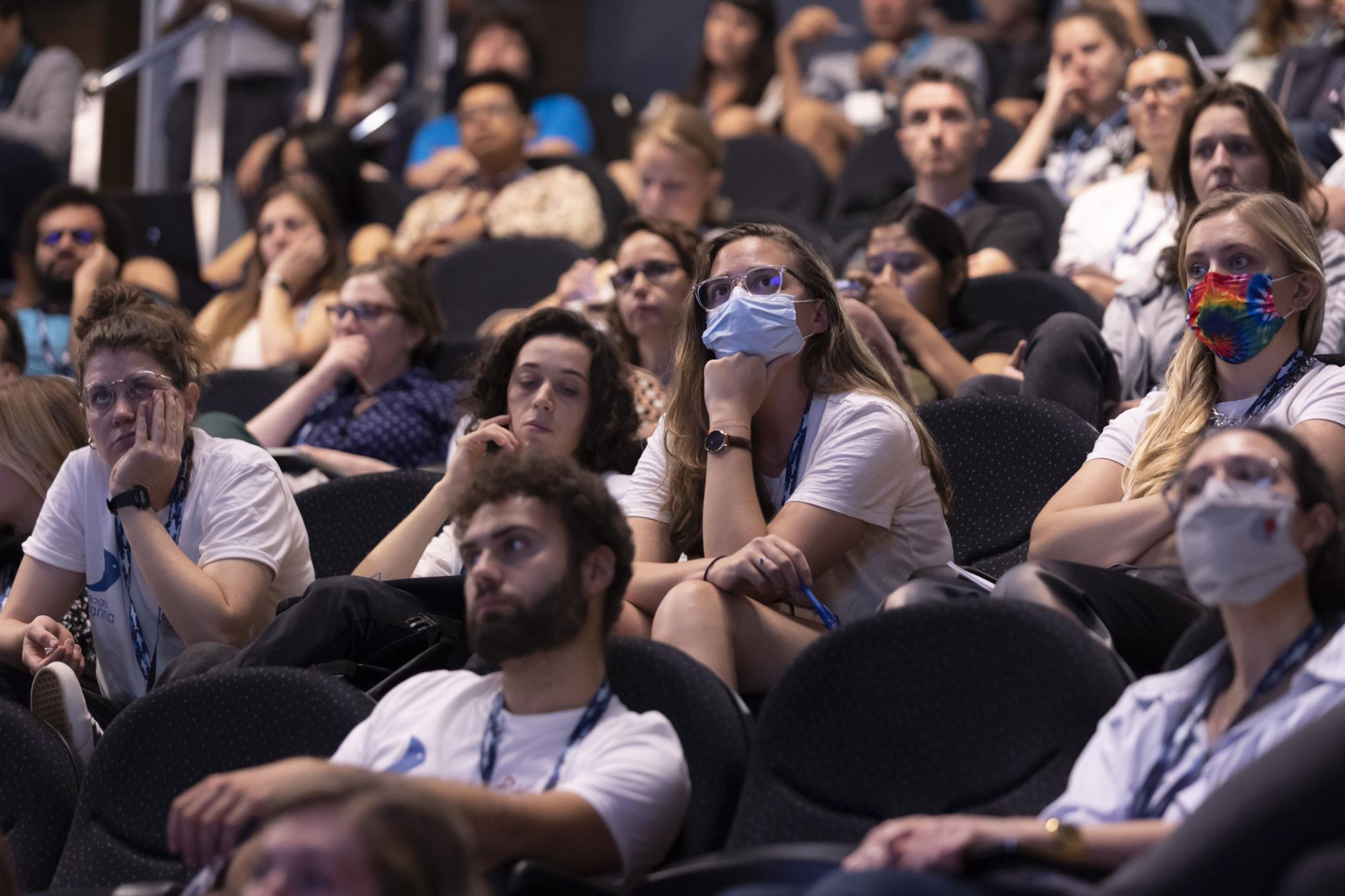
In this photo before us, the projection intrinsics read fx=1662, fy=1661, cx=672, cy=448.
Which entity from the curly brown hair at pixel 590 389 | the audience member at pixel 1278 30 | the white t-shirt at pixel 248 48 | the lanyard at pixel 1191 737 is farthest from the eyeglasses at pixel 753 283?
the white t-shirt at pixel 248 48

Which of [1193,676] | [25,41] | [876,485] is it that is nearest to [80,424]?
[876,485]

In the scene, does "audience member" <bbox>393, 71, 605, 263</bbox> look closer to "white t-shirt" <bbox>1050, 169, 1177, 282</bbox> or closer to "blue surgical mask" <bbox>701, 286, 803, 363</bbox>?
"white t-shirt" <bbox>1050, 169, 1177, 282</bbox>

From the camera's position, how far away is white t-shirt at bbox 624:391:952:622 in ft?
8.87

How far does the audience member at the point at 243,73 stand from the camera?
6.53 metres

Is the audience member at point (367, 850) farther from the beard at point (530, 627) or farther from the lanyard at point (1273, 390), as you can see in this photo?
the lanyard at point (1273, 390)

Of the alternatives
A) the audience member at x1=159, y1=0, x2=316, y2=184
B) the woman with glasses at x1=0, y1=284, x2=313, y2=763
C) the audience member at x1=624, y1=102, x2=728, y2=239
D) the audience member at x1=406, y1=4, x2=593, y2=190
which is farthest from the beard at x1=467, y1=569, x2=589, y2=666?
the audience member at x1=159, y1=0, x2=316, y2=184

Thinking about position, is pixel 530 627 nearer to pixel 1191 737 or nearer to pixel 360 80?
pixel 1191 737

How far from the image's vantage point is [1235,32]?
659cm

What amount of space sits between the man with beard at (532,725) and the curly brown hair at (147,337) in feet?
2.81

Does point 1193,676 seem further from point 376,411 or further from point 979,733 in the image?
point 376,411

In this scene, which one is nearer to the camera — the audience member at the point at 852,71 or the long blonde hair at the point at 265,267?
the long blonde hair at the point at 265,267

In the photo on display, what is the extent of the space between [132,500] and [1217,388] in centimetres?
186

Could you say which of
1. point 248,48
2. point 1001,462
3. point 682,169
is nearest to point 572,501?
point 1001,462

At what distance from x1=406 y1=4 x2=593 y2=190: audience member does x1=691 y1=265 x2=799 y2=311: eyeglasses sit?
331 cm
